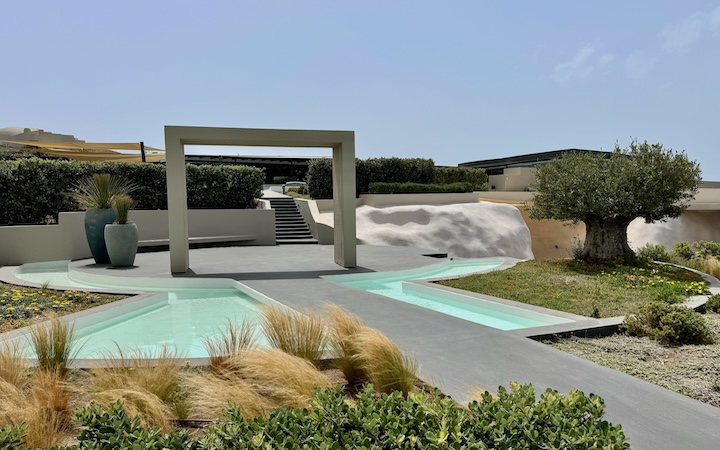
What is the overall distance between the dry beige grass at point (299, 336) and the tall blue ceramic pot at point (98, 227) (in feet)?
29.0

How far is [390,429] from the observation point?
81.9 inches

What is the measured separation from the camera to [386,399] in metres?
2.38

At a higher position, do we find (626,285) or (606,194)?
(606,194)

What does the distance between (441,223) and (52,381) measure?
17972mm

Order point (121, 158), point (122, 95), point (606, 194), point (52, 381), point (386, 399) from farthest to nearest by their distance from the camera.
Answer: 1. point (121, 158)
2. point (122, 95)
3. point (606, 194)
4. point (52, 381)
5. point (386, 399)

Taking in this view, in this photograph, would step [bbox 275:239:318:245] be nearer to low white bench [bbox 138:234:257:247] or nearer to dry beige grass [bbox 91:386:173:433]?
low white bench [bbox 138:234:257:247]

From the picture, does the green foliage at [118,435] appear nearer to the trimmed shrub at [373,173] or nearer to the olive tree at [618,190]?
the olive tree at [618,190]

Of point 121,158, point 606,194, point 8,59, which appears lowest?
point 606,194

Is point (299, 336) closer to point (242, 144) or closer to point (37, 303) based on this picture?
point (37, 303)

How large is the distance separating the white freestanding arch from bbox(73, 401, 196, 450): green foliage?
7.87 m

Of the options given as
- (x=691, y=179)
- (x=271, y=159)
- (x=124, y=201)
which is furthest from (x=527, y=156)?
(x=124, y=201)

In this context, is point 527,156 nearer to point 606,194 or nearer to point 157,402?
point 606,194

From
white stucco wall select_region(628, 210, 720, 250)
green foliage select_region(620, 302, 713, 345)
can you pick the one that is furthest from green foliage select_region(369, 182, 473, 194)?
green foliage select_region(620, 302, 713, 345)

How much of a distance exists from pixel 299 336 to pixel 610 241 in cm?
947
